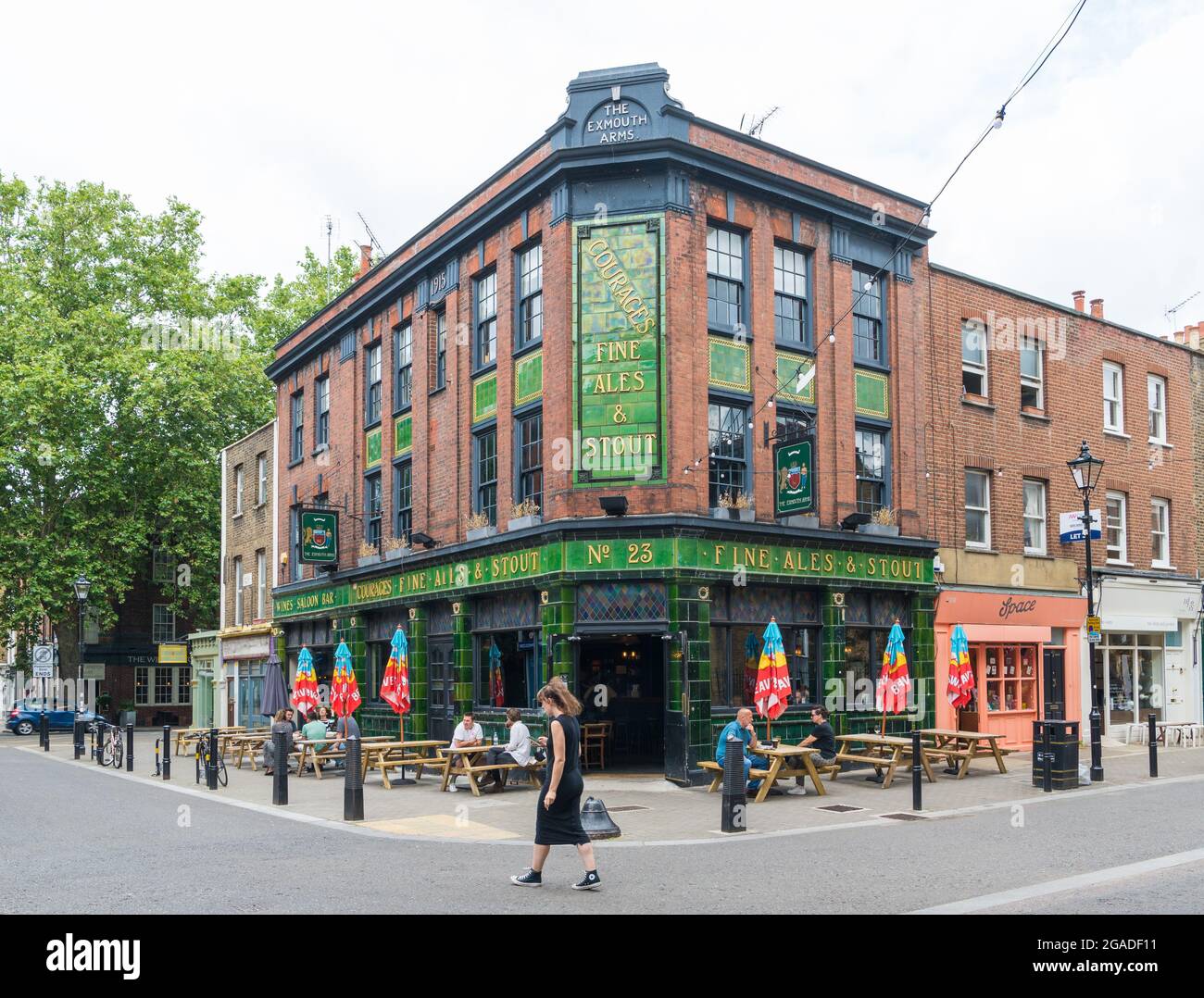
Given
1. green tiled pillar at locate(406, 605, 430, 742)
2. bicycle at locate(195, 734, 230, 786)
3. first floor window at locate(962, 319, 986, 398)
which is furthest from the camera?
first floor window at locate(962, 319, 986, 398)

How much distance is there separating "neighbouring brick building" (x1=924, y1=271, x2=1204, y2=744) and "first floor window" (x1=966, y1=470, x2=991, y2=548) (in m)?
0.04

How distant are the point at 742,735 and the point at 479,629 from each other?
7493 millimetres

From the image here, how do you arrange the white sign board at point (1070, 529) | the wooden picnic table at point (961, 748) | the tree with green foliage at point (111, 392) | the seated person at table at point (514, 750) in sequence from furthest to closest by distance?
the tree with green foliage at point (111, 392) < the white sign board at point (1070, 529) < the wooden picnic table at point (961, 748) < the seated person at table at point (514, 750)

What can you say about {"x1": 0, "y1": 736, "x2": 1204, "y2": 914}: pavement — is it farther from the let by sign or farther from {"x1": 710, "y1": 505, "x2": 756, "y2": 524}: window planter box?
the let by sign

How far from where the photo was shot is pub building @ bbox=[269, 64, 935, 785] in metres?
19.8

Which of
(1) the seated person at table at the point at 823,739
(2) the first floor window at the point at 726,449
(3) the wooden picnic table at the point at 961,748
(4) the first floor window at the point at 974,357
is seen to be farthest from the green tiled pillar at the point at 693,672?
(4) the first floor window at the point at 974,357

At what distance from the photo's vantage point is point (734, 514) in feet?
67.1

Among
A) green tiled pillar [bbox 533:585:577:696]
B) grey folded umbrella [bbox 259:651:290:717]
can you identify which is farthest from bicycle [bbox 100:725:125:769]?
green tiled pillar [bbox 533:585:577:696]

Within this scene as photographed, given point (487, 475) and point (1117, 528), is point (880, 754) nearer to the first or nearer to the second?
point (487, 475)

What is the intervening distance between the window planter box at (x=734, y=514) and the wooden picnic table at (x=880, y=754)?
161 inches

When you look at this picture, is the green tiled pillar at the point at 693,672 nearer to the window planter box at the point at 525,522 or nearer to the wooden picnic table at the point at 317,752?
the window planter box at the point at 525,522

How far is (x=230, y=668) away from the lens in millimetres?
38094

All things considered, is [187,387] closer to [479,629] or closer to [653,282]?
[479,629]

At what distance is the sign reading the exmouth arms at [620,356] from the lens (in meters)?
19.8
